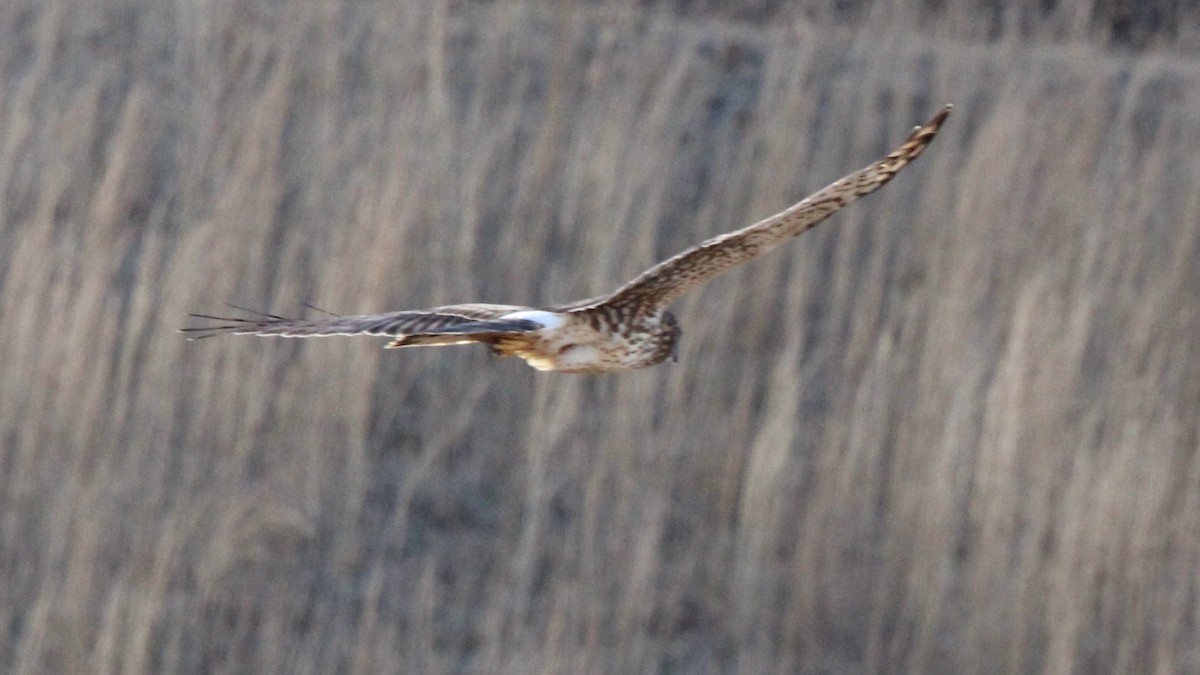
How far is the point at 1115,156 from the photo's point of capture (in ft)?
20.2

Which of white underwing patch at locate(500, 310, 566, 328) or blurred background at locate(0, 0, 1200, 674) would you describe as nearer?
white underwing patch at locate(500, 310, 566, 328)

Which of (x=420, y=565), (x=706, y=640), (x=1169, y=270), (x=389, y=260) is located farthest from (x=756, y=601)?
(x=1169, y=270)

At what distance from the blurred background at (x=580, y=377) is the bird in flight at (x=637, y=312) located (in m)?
1.73

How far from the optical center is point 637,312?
3.05m

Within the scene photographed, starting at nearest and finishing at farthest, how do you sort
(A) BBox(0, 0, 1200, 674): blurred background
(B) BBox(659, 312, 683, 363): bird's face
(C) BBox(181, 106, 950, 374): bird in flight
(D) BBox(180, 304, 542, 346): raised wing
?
(D) BBox(180, 304, 542, 346): raised wing → (C) BBox(181, 106, 950, 374): bird in flight → (B) BBox(659, 312, 683, 363): bird's face → (A) BBox(0, 0, 1200, 674): blurred background

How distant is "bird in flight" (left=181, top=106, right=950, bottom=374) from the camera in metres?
2.76

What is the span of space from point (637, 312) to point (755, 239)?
0.76 feet

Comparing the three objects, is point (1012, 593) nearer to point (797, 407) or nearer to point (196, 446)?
point (797, 407)

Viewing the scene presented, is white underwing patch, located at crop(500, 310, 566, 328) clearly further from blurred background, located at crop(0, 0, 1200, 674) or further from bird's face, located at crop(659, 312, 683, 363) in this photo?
blurred background, located at crop(0, 0, 1200, 674)

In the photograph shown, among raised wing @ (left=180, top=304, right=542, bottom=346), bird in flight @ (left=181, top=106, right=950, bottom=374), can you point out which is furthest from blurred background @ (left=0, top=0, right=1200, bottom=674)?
raised wing @ (left=180, top=304, right=542, bottom=346)

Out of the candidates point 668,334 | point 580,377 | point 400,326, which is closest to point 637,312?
point 668,334

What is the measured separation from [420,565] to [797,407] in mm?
1093

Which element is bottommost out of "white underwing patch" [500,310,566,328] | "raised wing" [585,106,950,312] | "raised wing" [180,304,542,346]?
"raised wing" [180,304,542,346]

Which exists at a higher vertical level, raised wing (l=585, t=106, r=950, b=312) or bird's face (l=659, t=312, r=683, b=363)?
raised wing (l=585, t=106, r=950, b=312)
